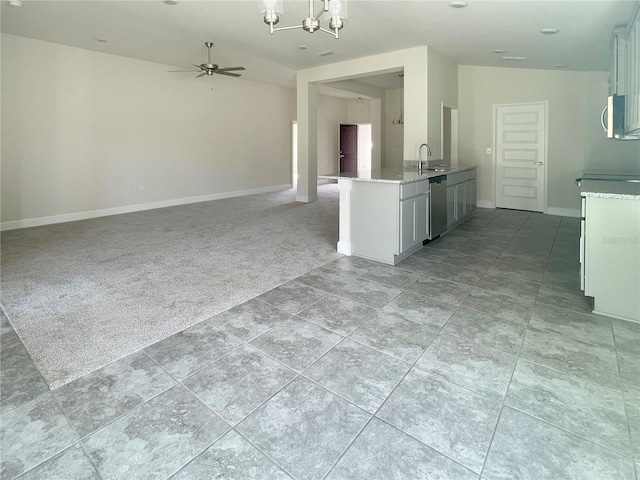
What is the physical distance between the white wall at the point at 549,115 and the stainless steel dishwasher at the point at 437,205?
2967 millimetres

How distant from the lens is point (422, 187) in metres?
4.32

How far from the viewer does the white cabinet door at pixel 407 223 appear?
3910 mm

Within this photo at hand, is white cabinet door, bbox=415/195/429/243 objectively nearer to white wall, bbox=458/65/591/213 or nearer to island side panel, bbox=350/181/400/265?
island side panel, bbox=350/181/400/265

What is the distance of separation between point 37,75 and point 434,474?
7521mm

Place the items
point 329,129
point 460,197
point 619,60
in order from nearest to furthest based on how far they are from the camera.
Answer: point 619,60, point 460,197, point 329,129

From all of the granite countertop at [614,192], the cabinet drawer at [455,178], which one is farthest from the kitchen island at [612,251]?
the cabinet drawer at [455,178]

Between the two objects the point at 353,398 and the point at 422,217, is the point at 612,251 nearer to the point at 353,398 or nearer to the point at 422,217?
the point at 422,217

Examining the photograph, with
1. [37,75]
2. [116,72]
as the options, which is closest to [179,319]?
[37,75]

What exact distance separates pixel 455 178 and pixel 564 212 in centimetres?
267

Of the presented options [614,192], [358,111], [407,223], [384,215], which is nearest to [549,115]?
[407,223]

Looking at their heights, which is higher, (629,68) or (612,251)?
(629,68)

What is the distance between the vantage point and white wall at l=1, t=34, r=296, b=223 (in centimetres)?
586

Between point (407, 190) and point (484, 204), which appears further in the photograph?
point (484, 204)

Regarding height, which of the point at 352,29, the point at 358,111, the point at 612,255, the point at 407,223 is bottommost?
the point at 612,255
